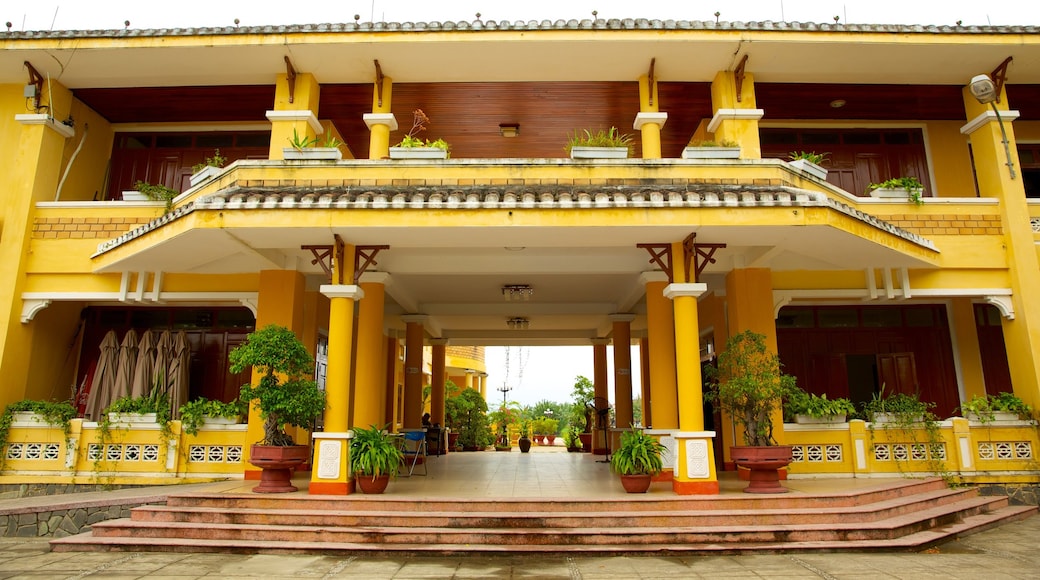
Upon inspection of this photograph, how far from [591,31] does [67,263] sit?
27.7 ft

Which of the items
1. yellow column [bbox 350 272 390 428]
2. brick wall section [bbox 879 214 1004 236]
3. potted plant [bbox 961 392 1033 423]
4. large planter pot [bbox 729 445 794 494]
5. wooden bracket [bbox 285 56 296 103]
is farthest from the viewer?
brick wall section [bbox 879 214 1004 236]

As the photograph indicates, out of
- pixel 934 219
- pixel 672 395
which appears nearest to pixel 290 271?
pixel 672 395

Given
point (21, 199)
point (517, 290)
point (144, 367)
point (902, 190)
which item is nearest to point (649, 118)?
point (517, 290)

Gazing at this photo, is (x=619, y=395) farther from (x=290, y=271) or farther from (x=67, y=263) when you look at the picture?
(x=67, y=263)

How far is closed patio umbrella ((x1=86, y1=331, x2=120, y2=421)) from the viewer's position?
10.1 m

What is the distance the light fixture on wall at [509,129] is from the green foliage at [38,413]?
25.9ft

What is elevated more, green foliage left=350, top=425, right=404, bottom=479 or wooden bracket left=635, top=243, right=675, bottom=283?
wooden bracket left=635, top=243, right=675, bottom=283

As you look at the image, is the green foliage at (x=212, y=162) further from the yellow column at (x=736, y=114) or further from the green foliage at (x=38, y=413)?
the yellow column at (x=736, y=114)

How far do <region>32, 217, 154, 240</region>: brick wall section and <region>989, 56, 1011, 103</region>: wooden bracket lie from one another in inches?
508

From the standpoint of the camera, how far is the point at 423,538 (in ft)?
20.7

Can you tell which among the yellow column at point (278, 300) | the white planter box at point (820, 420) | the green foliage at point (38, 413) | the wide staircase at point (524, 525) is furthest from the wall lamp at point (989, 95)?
the green foliage at point (38, 413)

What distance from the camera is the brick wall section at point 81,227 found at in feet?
32.9

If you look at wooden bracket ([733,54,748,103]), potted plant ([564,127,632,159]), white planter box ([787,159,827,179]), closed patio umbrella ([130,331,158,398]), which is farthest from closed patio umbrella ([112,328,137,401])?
white planter box ([787,159,827,179])

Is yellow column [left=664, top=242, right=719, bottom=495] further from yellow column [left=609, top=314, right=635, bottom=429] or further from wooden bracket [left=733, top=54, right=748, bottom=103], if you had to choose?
yellow column [left=609, top=314, right=635, bottom=429]
